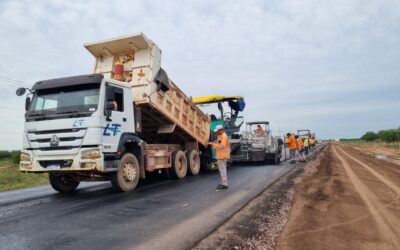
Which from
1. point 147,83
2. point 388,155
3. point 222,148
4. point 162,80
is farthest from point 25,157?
point 388,155

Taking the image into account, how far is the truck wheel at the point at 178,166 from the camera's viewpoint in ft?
37.1

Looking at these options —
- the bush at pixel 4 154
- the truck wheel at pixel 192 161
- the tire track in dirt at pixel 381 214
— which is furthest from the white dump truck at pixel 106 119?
the bush at pixel 4 154

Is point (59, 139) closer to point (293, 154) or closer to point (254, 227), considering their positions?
point (254, 227)

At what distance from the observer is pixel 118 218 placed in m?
5.61

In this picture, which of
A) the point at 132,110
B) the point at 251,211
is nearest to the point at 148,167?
the point at 132,110

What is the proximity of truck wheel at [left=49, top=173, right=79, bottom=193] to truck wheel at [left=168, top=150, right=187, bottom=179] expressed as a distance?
3246 mm

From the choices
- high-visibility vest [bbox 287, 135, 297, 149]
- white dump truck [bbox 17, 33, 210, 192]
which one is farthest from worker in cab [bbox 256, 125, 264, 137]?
white dump truck [bbox 17, 33, 210, 192]

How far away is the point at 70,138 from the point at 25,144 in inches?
48.9

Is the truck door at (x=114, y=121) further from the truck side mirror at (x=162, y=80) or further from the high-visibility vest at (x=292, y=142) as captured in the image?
the high-visibility vest at (x=292, y=142)

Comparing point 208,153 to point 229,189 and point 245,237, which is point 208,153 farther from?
point 245,237

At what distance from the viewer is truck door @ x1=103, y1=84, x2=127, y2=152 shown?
7812 mm

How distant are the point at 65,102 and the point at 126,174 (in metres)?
2.19

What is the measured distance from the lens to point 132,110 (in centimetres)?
897

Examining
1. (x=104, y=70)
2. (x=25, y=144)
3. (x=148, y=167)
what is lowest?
(x=148, y=167)
